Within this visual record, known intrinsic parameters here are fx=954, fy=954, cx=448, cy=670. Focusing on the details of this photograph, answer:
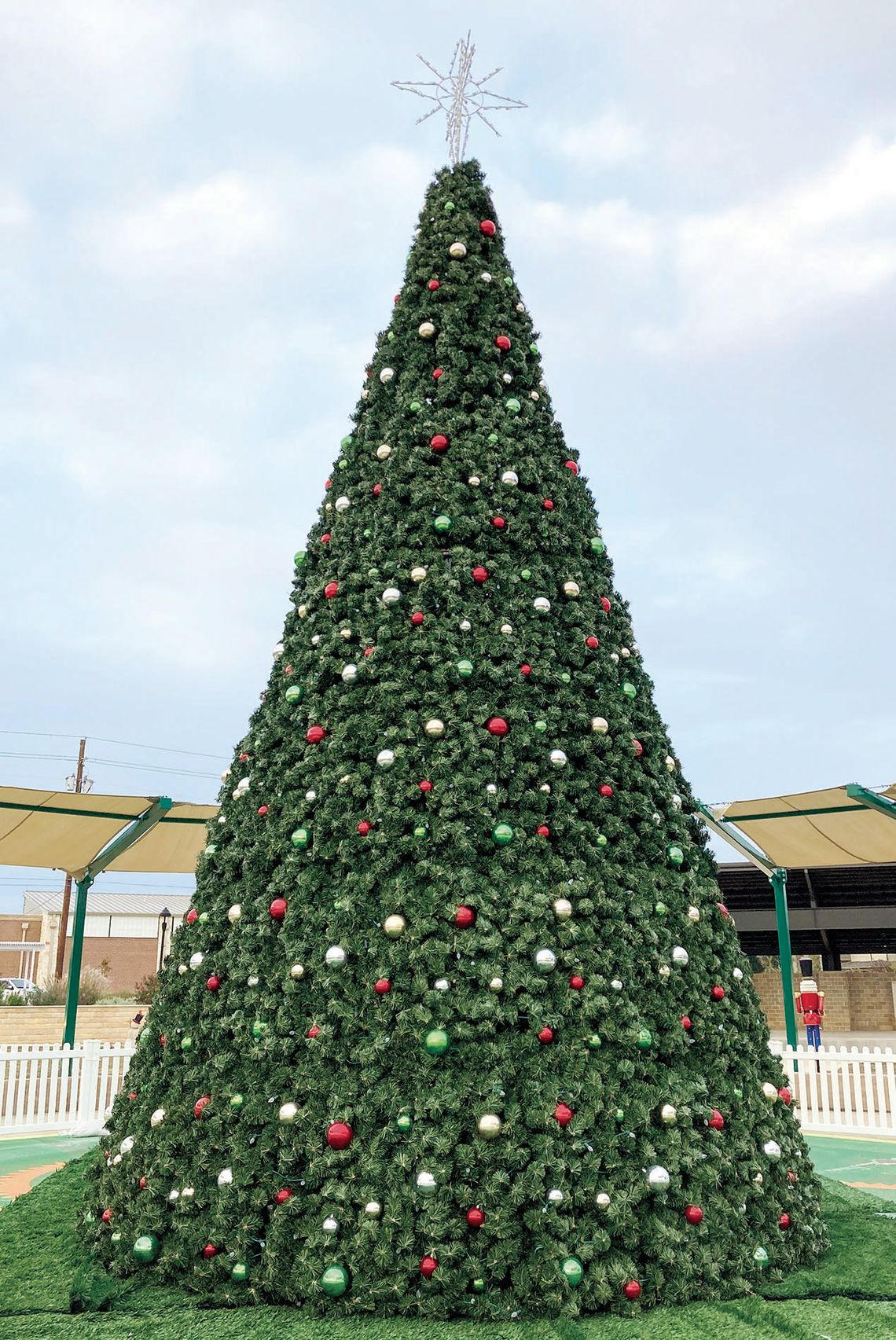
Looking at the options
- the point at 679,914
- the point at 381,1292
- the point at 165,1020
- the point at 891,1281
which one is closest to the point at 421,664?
the point at 679,914

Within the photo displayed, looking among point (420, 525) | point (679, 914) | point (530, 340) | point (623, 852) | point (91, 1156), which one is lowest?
point (91, 1156)

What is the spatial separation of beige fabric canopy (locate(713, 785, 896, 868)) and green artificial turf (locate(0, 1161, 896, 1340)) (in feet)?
19.4

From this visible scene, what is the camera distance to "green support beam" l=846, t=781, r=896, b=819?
8.55 m

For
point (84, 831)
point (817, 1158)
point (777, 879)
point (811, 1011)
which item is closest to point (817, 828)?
point (777, 879)

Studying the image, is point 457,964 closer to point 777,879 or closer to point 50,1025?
point 777,879

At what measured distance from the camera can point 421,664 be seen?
3844 millimetres

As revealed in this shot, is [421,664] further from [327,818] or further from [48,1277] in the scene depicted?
[48,1277]

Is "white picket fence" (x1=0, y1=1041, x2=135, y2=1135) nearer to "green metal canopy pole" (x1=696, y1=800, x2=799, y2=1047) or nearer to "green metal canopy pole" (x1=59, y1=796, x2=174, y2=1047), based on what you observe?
"green metal canopy pole" (x1=59, y1=796, x2=174, y2=1047)

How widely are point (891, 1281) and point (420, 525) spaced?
3.42 meters

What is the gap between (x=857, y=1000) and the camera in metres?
22.7

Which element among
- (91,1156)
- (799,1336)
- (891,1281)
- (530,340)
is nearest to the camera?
(799,1336)

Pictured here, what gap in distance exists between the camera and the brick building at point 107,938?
128 feet

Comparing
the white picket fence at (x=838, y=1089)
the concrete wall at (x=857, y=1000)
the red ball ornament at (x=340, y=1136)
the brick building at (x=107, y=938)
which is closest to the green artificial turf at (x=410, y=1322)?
the red ball ornament at (x=340, y=1136)

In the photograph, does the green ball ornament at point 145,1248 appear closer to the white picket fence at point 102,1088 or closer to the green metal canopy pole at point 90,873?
the green metal canopy pole at point 90,873
